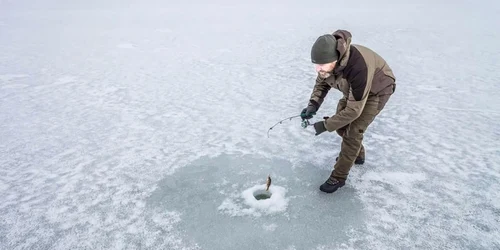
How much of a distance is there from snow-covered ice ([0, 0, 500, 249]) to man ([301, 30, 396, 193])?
45 cm

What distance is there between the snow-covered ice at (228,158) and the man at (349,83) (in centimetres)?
45

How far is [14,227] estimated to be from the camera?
2.99 meters

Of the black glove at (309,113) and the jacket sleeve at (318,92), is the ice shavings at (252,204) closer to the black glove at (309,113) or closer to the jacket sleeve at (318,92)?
the black glove at (309,113)

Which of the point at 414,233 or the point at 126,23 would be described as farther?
the point at 126,23

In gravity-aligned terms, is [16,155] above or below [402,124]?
below

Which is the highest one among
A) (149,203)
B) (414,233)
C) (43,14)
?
(414,233)

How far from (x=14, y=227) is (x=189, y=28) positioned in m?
12.9

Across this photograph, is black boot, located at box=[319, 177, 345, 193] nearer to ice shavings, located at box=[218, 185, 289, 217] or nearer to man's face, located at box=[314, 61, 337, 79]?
ice shavings, located at box=[218, 185, 289, 217]

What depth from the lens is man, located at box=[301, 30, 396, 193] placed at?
2834mm

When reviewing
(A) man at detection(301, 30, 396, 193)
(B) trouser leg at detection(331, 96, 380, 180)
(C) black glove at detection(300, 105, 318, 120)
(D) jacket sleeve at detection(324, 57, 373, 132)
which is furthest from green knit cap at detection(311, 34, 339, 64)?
(C) black glove at detection(300, 105, 318, 120)

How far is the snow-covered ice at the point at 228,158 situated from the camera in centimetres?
294

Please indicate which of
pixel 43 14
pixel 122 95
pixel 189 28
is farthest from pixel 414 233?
pixel 43 14

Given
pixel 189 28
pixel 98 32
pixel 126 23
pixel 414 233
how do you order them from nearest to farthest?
pixel 414 233 < pixel 98 32 < pixel 189 28 < pixel 126 23

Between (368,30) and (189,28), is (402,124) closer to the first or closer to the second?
(368,30)
